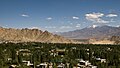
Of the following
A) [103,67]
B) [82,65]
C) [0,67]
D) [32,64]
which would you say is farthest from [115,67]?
[0,67]

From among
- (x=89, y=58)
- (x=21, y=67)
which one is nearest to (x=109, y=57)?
(x=89, y=58)

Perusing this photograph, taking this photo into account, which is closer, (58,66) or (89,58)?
(58,66)

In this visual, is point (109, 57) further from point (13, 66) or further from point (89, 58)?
point (13, 66)

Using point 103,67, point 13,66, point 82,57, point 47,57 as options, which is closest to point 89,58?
point 82,57

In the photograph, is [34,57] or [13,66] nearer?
[13,66]

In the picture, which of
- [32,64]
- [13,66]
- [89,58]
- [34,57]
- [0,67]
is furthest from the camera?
[89,58]

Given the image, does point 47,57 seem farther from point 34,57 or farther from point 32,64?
point 32,64

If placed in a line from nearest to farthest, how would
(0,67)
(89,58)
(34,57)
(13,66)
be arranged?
1. (0,67)
2. (13,66)
3. (34,57)
4. (89,58)

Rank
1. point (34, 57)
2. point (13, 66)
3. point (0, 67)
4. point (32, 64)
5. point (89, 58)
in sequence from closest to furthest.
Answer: point (0, 67)
point (13, 66)
point (32, 64)
point (34, 57)
point (89, 58)
